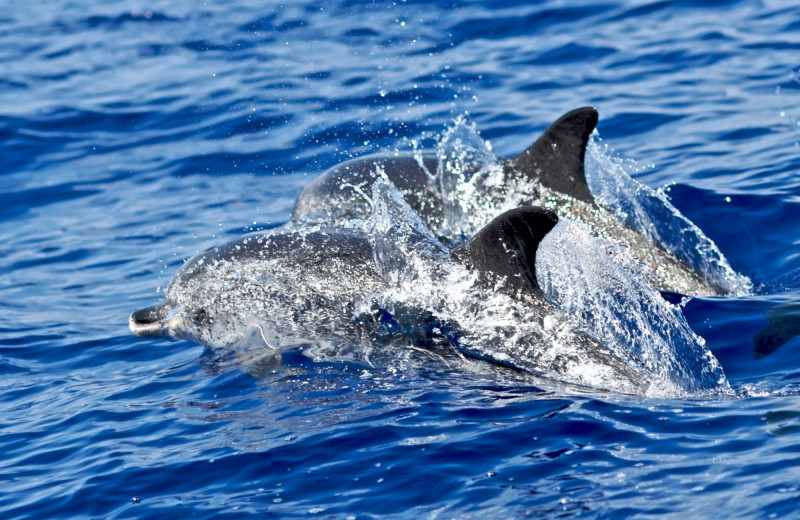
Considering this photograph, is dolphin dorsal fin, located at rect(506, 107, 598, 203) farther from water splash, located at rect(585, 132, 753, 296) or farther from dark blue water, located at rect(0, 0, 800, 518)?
dark blue water, located at rect(0, 0, 800, 518)

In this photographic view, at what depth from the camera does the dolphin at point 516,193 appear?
34.3 ft

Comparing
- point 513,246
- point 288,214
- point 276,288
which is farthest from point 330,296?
point 288,214

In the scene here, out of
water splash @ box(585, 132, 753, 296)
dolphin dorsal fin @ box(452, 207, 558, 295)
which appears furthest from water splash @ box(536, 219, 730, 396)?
water splash @ box(585, 132, 753, 296)

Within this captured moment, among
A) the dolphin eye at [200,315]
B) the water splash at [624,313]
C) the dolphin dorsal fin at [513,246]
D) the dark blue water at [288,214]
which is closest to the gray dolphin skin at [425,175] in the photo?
the dark blue water at [288,214]

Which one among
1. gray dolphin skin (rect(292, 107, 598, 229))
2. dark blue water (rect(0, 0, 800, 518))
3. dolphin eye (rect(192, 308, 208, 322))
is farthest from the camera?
gray dolphin skin (rect(292, 107, 598, 229))

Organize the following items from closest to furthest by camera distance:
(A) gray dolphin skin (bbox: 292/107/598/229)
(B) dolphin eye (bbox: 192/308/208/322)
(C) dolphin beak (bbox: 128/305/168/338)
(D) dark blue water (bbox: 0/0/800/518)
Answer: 1. (D) dark blue water (bbox: 0/0/800/518)
2. (B) dolphin eye (bbox: 192/308/208/322)
3. (C) dolphin beak (bbox: 128/305/168/338)
4. (A) gray dolphin skin (bbox: 292/107/598/229)

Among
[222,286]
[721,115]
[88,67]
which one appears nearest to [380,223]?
[222,286]

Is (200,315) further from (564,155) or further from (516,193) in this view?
(564,155)

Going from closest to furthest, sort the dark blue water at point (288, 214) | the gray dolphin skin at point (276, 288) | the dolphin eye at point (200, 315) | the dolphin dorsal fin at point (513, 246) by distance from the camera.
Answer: the dark blue water at point (288, 214) < the dolphin dorsal fin at point (513, 246) < the gray dolphin skin at point (276, 288) < the dolphin eye at point (200, 315)

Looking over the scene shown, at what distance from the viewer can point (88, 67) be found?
20172mm

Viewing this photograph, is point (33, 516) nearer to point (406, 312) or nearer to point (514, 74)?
point (406, 312)

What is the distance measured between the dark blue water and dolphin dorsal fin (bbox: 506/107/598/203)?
74.9 inches

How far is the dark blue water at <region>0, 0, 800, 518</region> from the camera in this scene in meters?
6.38

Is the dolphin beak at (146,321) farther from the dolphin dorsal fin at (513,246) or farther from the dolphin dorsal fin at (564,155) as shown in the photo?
the dolphin dorsal fin at (564,155)
